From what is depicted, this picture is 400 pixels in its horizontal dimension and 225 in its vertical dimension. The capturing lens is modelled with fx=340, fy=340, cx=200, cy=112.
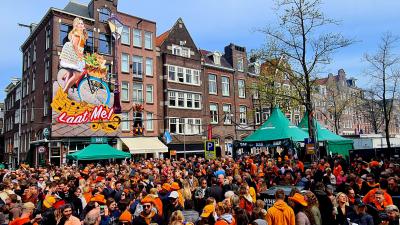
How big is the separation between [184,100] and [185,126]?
2.74m

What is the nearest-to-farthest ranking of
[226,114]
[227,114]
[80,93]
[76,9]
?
1. [80,93]
2. [76,9]
3. [226,114]
4. [227,114]

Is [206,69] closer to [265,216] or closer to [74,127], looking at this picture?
[74,127]

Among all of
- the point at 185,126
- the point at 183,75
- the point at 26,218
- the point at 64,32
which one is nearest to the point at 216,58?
the point at 183,75

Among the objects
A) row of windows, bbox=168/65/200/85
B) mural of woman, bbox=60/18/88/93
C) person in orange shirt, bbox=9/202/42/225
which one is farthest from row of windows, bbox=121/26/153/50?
person in orange shirt, bbox=9/202/42/225

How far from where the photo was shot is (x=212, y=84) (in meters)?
39.0

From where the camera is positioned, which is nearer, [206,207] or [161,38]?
[206,207]

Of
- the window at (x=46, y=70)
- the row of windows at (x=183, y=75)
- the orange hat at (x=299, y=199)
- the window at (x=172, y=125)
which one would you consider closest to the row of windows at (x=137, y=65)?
the row of windows at (x=183, y=75)

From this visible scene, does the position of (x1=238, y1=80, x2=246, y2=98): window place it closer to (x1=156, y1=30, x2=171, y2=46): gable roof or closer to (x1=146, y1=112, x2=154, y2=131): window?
(x1=156, y1=30, x2=171, y2=46): gable roof

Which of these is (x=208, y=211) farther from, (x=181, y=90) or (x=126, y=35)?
(x=181, y=90)

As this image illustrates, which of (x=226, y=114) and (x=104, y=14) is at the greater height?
(x=104, y=14)

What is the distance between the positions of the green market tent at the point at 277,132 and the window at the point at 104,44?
680 inches

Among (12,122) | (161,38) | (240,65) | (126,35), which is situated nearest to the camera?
(126,35)

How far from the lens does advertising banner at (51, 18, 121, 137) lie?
1041 inches

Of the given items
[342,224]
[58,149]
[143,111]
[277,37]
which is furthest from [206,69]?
[342,224]
